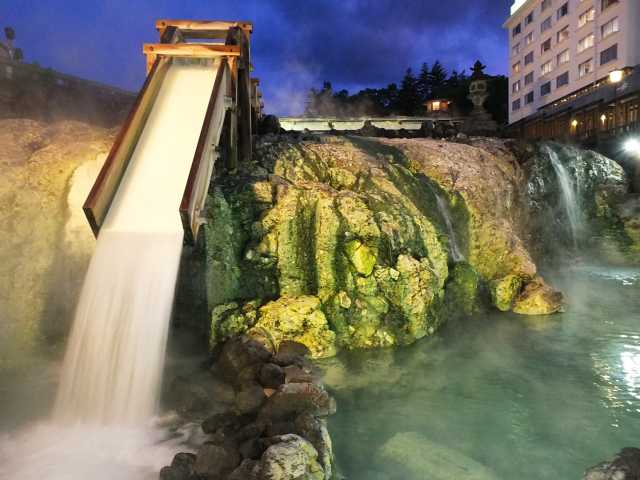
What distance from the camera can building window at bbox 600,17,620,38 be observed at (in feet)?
111

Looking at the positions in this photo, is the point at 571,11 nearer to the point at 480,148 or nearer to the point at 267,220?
the point at 480,148

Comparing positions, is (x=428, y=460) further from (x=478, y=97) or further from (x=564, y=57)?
(x=564, y=57)

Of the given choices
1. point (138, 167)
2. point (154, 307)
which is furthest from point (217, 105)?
point (154, 307)

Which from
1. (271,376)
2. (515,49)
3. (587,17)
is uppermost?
(515,49)

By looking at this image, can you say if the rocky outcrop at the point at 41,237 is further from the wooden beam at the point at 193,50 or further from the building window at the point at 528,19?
the building window at the point at 528,19

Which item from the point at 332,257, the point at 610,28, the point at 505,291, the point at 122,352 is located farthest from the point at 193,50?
the point at 610,28

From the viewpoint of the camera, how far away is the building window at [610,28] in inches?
1328

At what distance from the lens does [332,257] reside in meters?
8.91

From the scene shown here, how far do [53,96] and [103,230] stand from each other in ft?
38.8

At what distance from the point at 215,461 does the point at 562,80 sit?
45.8m

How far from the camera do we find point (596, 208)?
60.2ft

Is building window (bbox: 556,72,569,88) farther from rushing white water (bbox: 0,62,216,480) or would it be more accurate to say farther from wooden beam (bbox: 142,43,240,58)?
rushing white water (bbox: 0,62,216,480)

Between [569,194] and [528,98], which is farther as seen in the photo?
[528,98]

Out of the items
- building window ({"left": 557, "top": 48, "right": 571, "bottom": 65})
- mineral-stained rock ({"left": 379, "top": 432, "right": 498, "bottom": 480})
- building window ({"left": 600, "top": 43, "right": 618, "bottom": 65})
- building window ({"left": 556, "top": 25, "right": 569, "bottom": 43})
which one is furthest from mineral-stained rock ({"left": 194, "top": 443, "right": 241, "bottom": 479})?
building window ({"left": 556, "top": 25, "right": 569, "bottom": 43})
